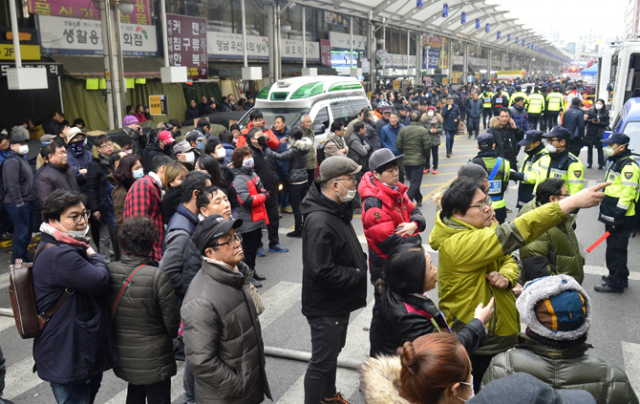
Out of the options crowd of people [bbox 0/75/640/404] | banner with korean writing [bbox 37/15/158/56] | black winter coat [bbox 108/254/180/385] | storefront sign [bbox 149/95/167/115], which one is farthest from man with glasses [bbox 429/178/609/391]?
storefront sign [bbox 149/95/167/115]

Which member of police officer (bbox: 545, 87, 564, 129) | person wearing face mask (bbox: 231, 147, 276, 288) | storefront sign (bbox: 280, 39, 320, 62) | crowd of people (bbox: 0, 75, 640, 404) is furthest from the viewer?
storefront sign (bbox: 280, 39, 320, 62)

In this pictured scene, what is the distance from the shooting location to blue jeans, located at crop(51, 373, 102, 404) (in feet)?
10.9

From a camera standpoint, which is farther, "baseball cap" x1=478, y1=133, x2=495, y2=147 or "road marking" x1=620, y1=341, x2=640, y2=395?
"baseball cap" x1=478, y1=133, x2=495, y2=147

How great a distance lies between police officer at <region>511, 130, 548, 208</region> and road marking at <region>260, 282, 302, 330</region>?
3213mm

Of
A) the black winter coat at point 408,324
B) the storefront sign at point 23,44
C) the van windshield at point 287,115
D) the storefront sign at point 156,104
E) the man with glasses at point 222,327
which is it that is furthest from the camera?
the storefront sign at point 156,104

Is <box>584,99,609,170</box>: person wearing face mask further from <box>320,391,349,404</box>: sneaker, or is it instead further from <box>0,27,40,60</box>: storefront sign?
<box>0,27,40,60</box>: storefront sign

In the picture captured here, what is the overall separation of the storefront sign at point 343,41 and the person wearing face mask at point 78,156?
20.1 m

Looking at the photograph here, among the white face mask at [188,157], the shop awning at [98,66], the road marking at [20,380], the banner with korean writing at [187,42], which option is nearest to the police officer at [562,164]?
the white face mask at [188,157]

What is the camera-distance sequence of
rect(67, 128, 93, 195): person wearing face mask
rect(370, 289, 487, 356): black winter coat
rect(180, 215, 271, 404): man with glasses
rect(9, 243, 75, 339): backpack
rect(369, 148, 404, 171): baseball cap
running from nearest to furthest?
rect(370, 289, 487, 356): black winter coat < rect(180, 215, 271, 404): man with glasses < rect(9, 243, 75, 339): backpack < rect(369, 148, 404, 171): baseball cap < rect(67, 128, 93, 195): person wearing face mask

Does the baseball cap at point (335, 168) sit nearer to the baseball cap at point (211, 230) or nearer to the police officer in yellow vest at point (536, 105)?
the baseball cap at point (211, 230)

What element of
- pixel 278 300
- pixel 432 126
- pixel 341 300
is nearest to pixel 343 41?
pixel 432 126

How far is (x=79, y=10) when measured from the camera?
45.7 feet

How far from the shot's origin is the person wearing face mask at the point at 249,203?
6.42 metres

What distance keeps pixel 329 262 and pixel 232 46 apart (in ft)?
57.0
